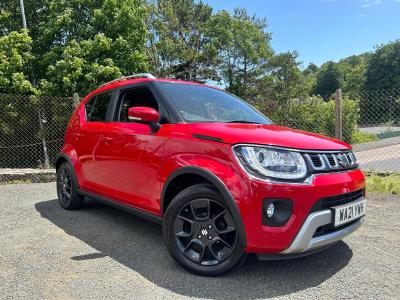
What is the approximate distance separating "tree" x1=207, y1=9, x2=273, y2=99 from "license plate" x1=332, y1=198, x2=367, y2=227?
24.8m

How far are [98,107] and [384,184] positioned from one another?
194 inches

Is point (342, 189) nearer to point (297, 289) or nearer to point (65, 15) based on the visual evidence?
point (297, 289)

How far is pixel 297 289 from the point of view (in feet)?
9.79

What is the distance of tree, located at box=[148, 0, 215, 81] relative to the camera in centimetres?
2350

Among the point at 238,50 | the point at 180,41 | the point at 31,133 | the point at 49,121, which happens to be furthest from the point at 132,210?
the point at 238,50

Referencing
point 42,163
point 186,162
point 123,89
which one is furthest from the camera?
point 42,163

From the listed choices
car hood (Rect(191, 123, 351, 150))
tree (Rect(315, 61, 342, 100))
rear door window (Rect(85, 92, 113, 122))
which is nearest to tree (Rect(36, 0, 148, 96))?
Result: rear door window (Rect(85, 92, 113, 122))

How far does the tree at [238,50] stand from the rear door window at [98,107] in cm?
2321

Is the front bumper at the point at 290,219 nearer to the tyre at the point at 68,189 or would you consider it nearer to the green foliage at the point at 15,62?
the tyre at the point at 68,189

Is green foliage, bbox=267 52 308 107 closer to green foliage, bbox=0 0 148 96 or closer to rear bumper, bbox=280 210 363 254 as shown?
green foliage, bbox=0 0 148 96

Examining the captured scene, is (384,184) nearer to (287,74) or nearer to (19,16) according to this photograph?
(19,16)

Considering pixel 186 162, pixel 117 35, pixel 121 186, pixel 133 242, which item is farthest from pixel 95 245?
pixel 117 35

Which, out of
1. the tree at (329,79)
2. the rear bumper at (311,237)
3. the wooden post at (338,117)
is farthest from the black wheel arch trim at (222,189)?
the tree at (329,79)

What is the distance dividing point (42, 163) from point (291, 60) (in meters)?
28.6
